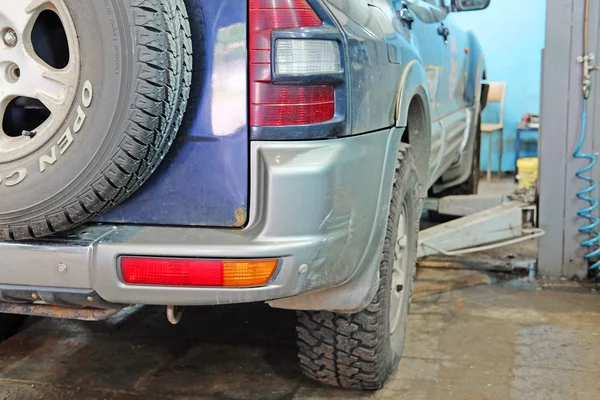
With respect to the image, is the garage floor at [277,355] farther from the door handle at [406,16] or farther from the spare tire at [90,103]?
the door handle at [406,16]

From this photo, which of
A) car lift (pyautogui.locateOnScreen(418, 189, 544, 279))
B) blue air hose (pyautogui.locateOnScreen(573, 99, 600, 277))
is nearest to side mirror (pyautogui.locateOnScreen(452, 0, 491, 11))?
blue air hose (pyautogui.locateOnScreen(573, 99, 600, 277))

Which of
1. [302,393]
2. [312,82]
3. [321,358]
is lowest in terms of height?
[302,393]

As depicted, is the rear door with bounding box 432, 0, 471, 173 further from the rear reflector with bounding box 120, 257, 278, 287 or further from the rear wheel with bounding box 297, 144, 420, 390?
the rear reflector with bounding box 120, 257, 278, 287

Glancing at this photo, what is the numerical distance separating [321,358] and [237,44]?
1.17 metres

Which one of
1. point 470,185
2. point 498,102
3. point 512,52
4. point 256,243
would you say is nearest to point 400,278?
point 256,243

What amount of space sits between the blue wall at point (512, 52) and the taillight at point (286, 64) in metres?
6.21

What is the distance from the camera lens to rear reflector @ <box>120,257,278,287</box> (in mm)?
1571

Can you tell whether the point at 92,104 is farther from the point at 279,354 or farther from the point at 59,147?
the point at 279,354

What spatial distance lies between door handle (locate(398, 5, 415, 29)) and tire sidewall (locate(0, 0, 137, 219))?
4.22 feet

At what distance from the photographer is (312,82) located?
1557 mm

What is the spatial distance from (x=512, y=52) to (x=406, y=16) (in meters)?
5.52

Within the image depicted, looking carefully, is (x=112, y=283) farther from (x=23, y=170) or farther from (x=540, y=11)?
(x=540, y=11)

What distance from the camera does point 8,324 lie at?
295 centimetres

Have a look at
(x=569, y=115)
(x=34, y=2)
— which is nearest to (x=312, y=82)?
(x=34, y=2)
